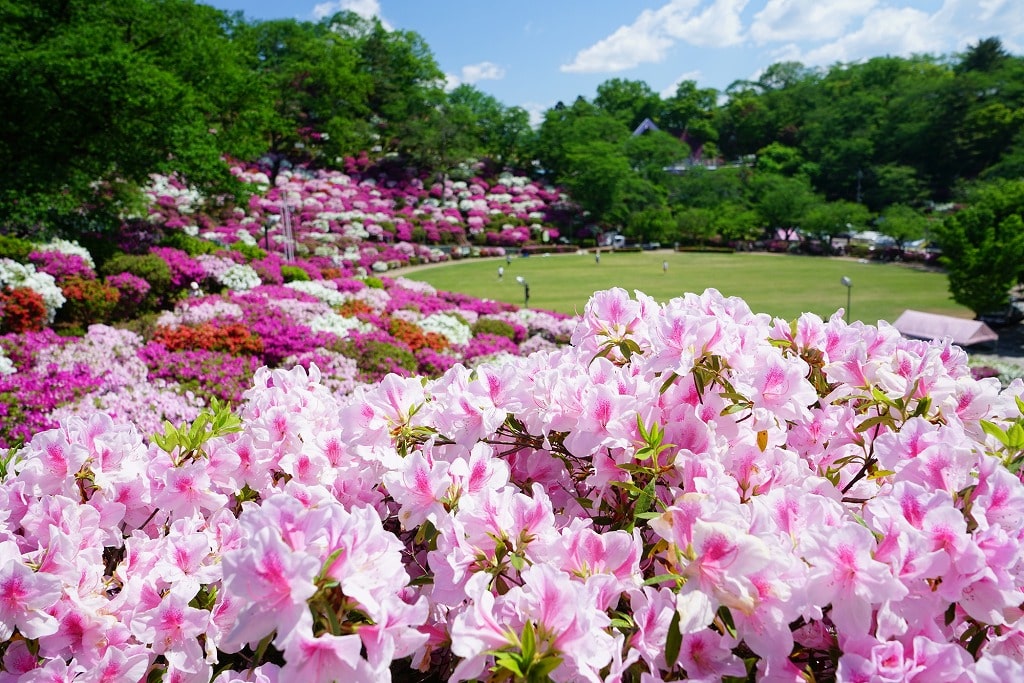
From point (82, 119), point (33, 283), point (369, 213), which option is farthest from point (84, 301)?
point (369, 213)

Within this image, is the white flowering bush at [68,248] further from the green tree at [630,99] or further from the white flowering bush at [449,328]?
the green tree at [630,99]

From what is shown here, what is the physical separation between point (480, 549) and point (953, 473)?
2.85 ft

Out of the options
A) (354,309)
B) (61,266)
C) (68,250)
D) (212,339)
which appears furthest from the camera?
(68,250)

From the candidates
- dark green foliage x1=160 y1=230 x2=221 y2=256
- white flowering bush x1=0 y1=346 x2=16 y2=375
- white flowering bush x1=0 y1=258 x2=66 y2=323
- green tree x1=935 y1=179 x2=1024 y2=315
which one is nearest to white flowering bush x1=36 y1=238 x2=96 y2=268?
white flowering bush x1=0 y1=258 x2=66 y2=323

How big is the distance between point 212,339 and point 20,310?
299 centimetres

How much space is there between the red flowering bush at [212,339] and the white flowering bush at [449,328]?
7.57 feet

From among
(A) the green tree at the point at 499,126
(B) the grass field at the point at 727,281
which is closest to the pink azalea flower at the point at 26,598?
(B) the grass field at the point at 727,281

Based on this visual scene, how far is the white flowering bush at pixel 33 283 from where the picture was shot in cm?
805

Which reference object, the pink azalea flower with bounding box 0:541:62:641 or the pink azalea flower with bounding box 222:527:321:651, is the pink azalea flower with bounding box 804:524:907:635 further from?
the pink azalea flower with bounding box 0:541:62:641

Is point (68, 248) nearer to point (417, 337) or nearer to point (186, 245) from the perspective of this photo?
point (186, 245)

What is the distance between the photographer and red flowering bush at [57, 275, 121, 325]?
8.66 m

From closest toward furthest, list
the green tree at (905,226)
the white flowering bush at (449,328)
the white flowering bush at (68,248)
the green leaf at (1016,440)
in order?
the green leaf at (1016,440)
the white flowering bush at (449,328)
the white flowering bush at (68,248)
the green tree at (905,226)

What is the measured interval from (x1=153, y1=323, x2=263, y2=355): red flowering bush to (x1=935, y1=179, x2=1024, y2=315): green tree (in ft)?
59.0

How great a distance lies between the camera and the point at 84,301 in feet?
28.6
